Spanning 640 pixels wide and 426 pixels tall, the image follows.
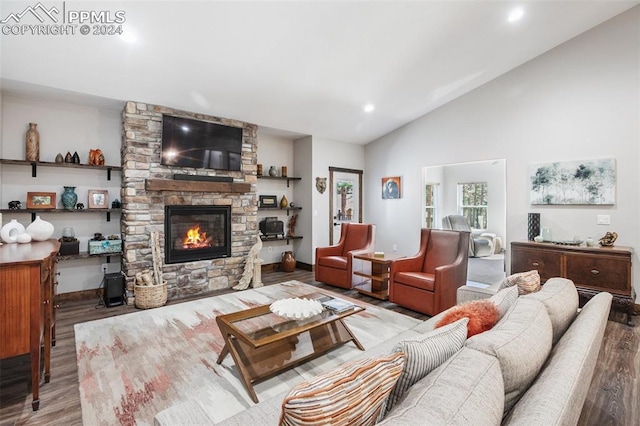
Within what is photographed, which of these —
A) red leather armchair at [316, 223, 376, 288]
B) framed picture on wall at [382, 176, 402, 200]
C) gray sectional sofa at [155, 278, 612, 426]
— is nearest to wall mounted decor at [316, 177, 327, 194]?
red leather armchair at [316, 223, 376, 288]

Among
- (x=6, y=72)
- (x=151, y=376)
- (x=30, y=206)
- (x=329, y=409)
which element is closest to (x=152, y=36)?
(x=6, y=72)

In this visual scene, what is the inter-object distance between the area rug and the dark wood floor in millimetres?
86

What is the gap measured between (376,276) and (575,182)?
9.97ft

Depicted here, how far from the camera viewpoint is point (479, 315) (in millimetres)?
1513

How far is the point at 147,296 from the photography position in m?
3.95

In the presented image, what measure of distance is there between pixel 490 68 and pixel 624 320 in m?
3.74

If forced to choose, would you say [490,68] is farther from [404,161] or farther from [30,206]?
[30,206]

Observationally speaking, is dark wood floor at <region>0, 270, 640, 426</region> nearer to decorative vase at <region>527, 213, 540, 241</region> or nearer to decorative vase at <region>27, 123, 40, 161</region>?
decorative vase at <region>527, 213, 540, 241</region>

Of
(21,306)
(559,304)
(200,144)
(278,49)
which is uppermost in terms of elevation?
(278,49)

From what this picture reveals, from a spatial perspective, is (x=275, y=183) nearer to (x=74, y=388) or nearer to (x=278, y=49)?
(x=278, y=49)

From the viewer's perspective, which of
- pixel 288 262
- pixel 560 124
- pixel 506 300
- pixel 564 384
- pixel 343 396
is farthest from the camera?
pixel 288 262

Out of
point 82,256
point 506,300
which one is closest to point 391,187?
point 506,300

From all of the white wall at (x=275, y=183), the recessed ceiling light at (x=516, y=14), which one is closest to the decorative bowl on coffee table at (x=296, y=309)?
the white wall at (x=275, y=183)

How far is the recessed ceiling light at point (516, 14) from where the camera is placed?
3.52m
